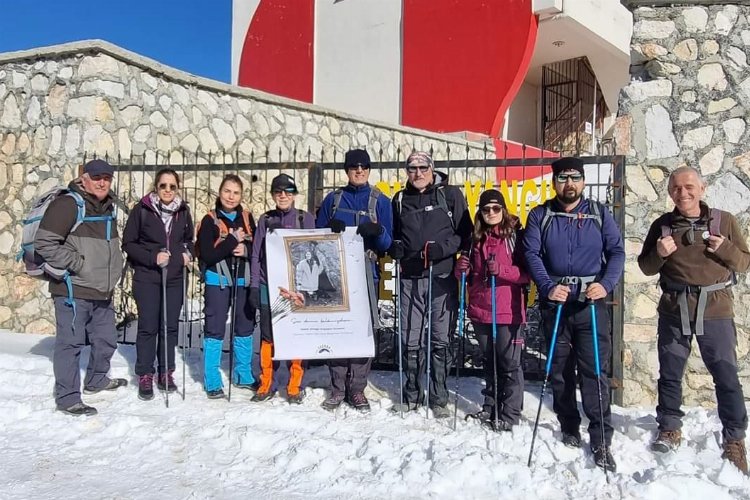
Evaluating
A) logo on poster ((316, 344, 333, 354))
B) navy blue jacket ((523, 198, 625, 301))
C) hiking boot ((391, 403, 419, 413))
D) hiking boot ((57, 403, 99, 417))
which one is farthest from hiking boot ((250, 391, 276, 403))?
navy blue jacket ((523, 198, 625, 301))

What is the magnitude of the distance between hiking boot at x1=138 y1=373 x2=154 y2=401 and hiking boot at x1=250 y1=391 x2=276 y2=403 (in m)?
0.74

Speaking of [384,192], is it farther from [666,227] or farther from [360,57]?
[360,57]

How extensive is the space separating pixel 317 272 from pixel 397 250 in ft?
2.07

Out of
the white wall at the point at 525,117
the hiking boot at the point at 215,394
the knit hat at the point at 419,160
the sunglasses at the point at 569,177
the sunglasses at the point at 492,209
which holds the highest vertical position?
the white wall at the point at 525,117

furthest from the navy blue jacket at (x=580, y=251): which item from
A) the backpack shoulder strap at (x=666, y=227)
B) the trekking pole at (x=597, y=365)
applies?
the backpack shoulder strap at (x=666, y=227)

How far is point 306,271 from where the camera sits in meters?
4.43

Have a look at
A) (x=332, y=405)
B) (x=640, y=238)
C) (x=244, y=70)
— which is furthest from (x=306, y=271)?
(x=244, y=70)

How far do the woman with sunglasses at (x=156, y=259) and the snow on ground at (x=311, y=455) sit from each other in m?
0.39

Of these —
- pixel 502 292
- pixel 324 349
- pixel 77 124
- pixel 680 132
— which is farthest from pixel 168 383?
pixel 680 132

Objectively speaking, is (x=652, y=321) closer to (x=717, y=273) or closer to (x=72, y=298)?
(x=717, y=273)

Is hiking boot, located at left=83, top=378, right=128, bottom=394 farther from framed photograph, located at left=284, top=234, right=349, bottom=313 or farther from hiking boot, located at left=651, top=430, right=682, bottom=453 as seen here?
hiking boot, located at left=651, top=430, right=682, bottom=453

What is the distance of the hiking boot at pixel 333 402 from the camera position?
14.5ft

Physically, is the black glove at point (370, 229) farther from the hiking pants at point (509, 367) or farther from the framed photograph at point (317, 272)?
the hiking pants at point (509, 367)

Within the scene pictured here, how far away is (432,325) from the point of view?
4.21 metres
